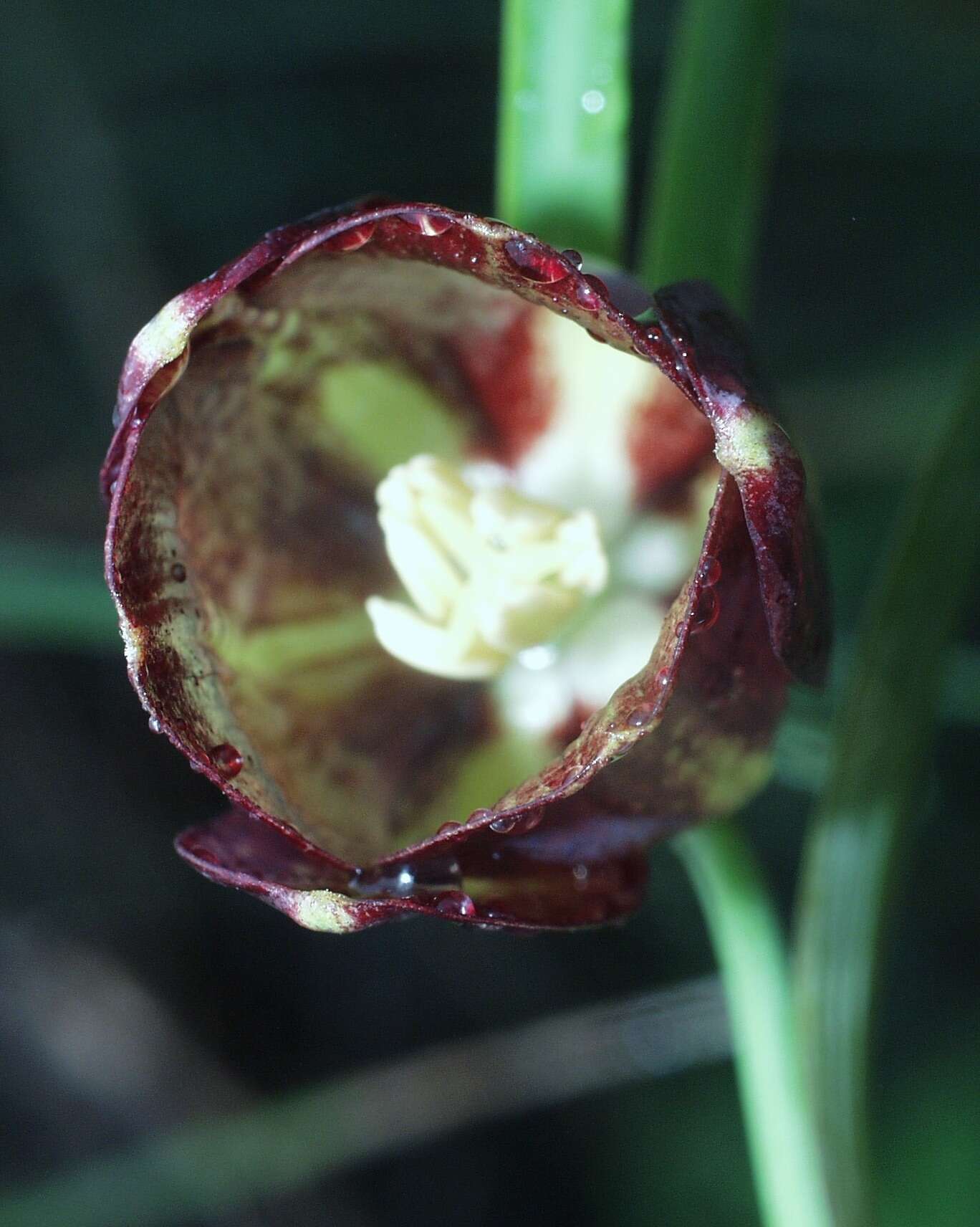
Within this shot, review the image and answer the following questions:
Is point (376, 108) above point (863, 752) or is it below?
above

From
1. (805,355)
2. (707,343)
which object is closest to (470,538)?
(707,343)

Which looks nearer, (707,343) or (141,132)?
(707,343)

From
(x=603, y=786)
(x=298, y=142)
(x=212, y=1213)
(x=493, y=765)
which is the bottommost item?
(x=212, y=1213)

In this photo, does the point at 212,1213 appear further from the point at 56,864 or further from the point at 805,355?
the point at 805,355

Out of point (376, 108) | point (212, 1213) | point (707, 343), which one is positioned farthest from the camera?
point (376, 108)

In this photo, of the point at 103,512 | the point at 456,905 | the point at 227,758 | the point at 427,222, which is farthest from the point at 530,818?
the point at 103,512

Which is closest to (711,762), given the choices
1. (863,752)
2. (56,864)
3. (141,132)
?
(863,752)

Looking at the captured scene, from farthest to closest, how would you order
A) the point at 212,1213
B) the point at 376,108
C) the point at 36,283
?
the point at 36,283 < the point at 376,108 < the point at 212,1213
